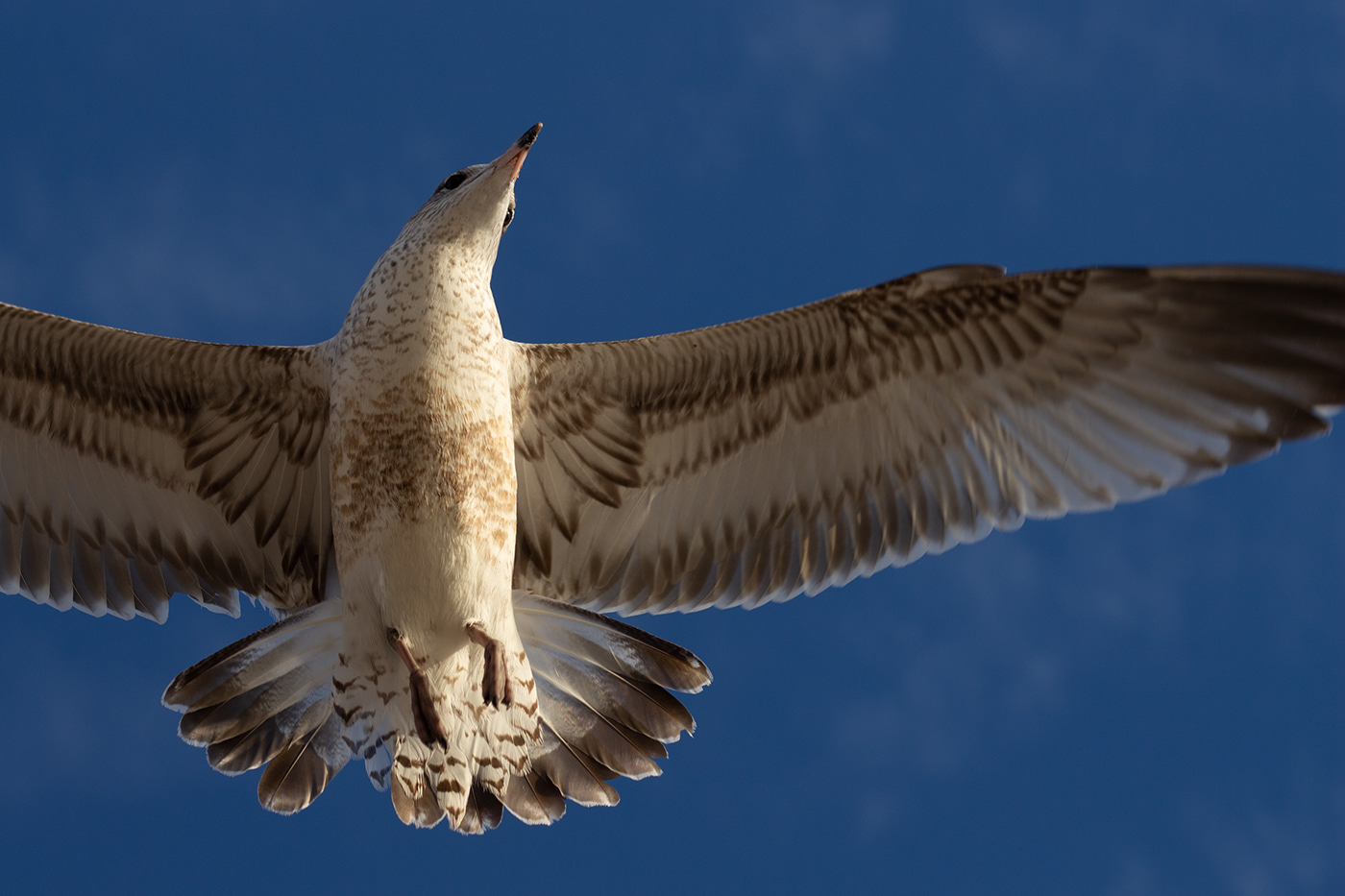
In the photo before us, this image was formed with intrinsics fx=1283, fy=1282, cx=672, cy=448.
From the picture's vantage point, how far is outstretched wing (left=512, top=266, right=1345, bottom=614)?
4.41 meters

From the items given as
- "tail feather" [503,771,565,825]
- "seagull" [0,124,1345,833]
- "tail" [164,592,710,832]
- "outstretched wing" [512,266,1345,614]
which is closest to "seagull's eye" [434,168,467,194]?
"seagull" [0,124,1345,833]

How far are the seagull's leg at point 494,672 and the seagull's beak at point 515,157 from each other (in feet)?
5.64

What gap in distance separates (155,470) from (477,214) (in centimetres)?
172

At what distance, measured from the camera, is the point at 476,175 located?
16.4ft

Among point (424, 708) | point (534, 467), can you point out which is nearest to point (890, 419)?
point (534, 467)

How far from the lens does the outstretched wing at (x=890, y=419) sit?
4414 millimetres

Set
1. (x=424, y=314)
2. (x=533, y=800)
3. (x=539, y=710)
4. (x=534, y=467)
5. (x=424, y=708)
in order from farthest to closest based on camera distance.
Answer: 1. (x=534, y=467)
2. (x=539, y=710)
3. (x=533, y=800)
4. (x=424, y=314)
5. (x=424, y=708)

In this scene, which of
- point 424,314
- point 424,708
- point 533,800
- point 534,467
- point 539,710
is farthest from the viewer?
point 534,467

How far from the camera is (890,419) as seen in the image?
493 centimetres

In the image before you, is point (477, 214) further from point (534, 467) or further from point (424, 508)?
point (424, 508)

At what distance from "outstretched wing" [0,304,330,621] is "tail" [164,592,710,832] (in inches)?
17.5

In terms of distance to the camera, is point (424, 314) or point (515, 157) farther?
point (515, 157)

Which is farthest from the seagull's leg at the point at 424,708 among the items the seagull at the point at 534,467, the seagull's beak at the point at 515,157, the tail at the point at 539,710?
the seagull's beak at the point at 515,157

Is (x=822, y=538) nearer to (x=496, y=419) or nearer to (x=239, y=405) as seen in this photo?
(x=496, y=419)
